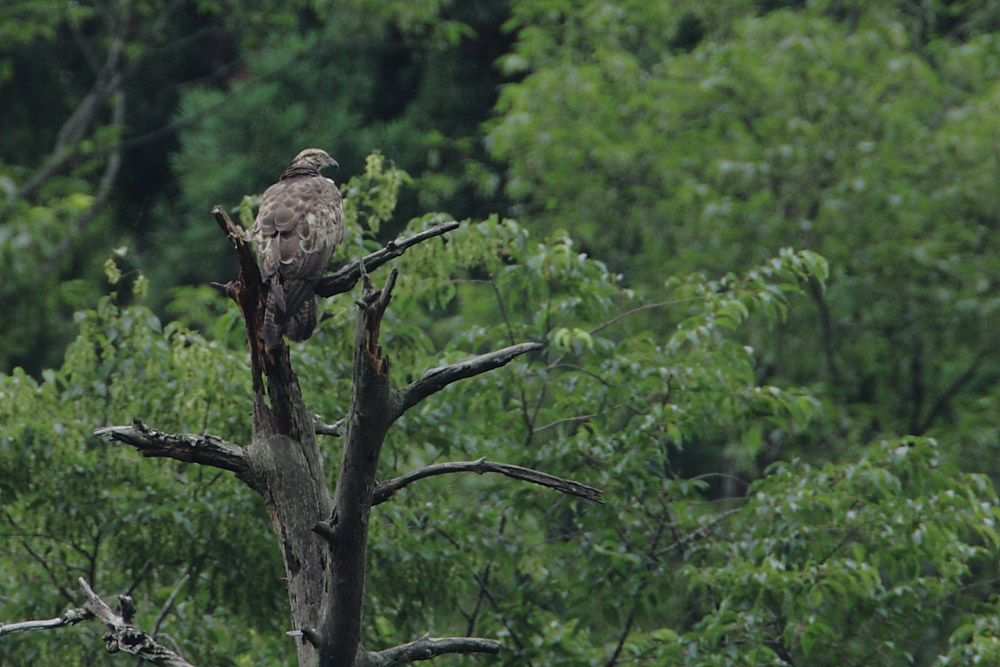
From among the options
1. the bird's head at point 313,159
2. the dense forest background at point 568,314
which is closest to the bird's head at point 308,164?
the bird's head at point 313,159

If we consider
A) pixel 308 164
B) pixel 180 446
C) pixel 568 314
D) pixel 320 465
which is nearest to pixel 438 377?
pixel 320 465

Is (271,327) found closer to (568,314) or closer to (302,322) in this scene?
(302,322)

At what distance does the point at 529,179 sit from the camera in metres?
12.8

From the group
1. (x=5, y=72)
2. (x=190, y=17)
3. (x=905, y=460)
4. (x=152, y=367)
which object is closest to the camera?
(x=152, y=367)

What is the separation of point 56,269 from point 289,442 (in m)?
8.81

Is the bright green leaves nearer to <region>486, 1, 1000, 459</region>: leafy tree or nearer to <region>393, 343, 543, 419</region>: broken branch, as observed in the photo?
<region>393, 343, 543, 419</region>: broken branch

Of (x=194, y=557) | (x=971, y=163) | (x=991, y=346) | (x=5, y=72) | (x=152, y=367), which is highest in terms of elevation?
(x=5, y=72)

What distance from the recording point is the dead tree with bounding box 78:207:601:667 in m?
4.18

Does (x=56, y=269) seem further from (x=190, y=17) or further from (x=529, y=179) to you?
(x=190, y=17)

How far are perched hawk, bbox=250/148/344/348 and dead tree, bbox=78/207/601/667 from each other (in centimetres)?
17

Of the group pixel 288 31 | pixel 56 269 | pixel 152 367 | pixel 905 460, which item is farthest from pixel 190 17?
pixel 905 460

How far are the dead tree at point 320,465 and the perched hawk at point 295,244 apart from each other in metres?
0.17

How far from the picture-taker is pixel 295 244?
218 inches

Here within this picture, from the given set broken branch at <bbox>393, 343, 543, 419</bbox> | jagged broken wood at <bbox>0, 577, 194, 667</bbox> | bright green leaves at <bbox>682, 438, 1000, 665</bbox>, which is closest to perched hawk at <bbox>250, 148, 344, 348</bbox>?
broken branch at <bbox>393, 343, 543, 419</bbox>
